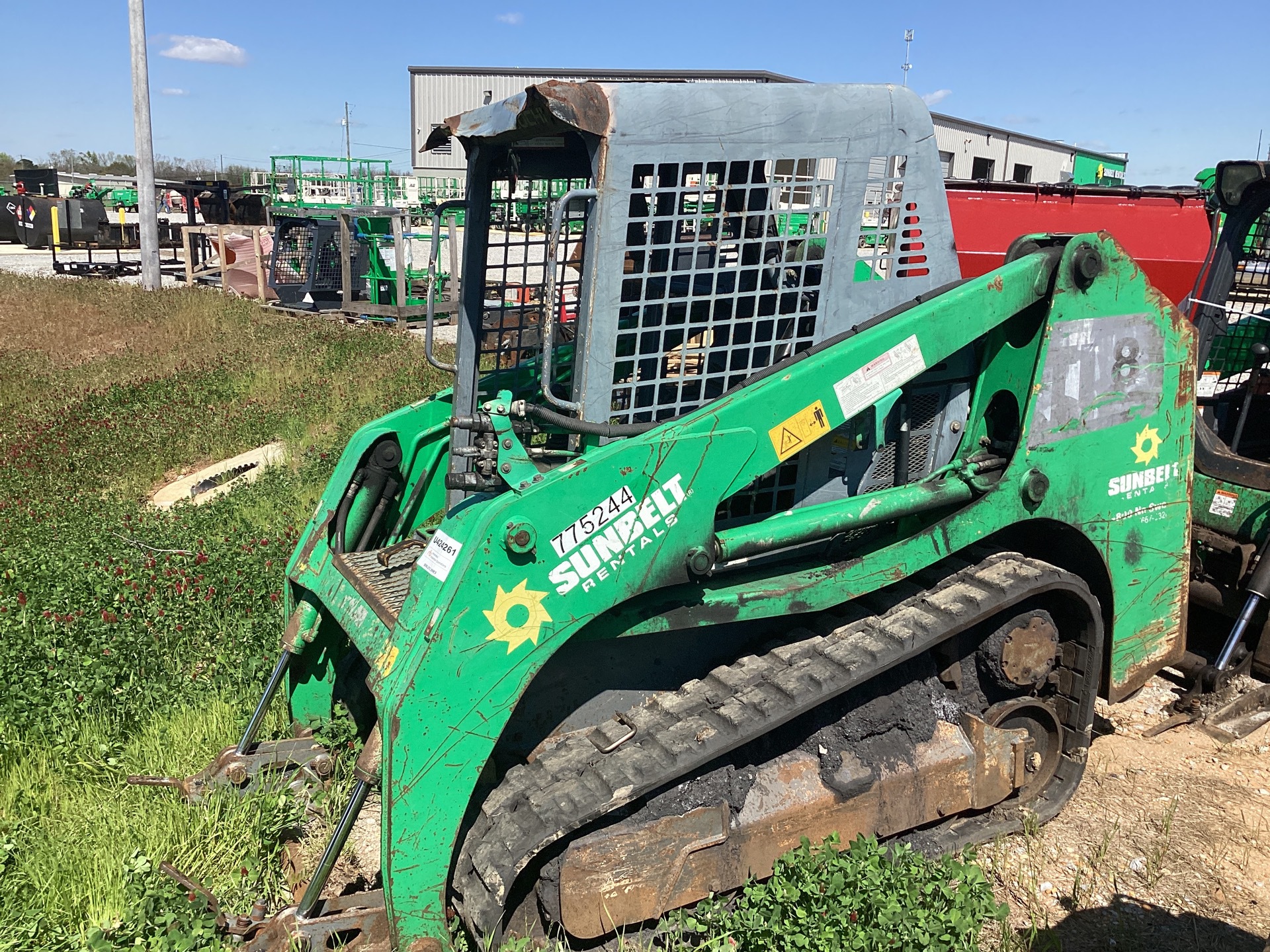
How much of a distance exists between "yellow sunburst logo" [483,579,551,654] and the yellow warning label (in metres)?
0.89

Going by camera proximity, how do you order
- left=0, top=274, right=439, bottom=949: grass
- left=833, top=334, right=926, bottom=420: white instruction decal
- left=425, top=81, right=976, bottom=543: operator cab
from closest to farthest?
left=425, top=81, right=976, bottom=543: operator cab < left=833, top=334, right=926, bottom=420: white instruction decal < left=0, top=274, right=439, bottom=949: grass

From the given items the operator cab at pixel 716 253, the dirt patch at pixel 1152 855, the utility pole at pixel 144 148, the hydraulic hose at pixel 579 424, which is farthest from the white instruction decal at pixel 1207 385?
the utility pole at pixel 144 148

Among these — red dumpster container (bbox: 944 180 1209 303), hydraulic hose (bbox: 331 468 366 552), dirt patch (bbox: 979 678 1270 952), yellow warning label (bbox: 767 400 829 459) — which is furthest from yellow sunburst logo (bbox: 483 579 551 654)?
red dumpster container (bbox: 944 180 1209 303)

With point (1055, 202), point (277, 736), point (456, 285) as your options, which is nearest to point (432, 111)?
point (456, 285)

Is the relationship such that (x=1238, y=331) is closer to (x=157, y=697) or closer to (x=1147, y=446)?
(x=1147, y=446)

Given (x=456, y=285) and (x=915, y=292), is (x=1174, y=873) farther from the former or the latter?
(x=456, y=285)

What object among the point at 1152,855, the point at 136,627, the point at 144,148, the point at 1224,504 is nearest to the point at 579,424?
the point at 1152,855

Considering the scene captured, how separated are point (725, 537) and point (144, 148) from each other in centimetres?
1856

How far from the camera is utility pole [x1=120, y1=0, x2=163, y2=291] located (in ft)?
57.3

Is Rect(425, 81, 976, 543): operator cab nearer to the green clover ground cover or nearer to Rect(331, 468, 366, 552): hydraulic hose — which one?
Rect(331, 468, 366, 552): hydraulic hose

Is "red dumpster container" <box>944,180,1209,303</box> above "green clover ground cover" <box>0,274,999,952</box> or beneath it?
above

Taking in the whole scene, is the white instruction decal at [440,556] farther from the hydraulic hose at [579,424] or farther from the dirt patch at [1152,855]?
the dirt patch at [1152,855]

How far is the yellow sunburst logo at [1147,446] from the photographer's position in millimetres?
3947

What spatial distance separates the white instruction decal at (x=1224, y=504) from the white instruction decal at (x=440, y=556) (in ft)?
13.7
